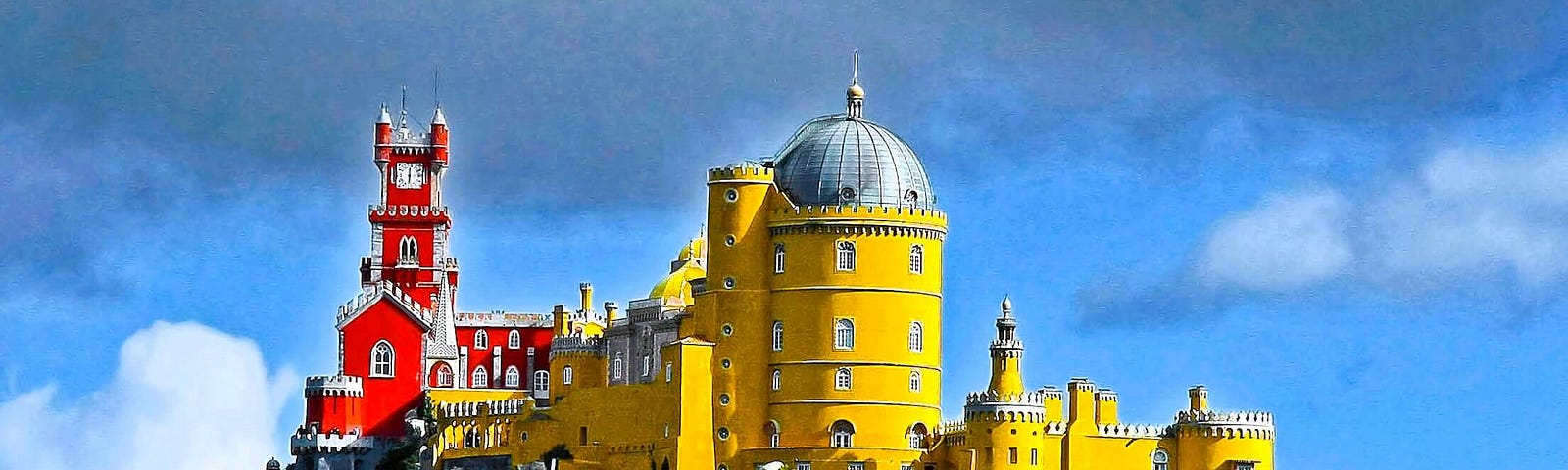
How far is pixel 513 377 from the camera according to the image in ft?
500

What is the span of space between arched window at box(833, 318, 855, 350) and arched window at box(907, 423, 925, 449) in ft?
11.5

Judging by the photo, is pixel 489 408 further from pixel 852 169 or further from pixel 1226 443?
pixel 1226 443

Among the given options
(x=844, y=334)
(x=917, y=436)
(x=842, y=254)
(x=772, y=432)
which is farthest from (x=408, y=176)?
(x=917, y=436)

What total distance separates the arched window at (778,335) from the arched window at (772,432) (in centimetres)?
255

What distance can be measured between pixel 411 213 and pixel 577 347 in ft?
44.8

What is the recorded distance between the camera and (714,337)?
13588cm

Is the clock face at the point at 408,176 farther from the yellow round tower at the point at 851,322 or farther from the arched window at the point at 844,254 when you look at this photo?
the arched window at the point at 844,254

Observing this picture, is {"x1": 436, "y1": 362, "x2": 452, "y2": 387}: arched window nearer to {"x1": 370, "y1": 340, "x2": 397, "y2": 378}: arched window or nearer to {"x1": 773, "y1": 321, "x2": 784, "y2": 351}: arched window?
{"x1": 370, "y1": 340, "x2": 397, "y2": 378}: arched window

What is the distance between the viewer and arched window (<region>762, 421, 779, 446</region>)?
135500 millimetres

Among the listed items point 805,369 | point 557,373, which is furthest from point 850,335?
point 557,373

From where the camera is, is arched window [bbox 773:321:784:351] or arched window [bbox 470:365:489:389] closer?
arched window [bbox 773:321:784:351]

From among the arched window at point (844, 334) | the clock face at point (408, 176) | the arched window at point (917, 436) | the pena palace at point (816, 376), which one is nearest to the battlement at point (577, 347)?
the pena palace at point (816, 376)

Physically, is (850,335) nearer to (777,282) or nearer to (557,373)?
(777,282)

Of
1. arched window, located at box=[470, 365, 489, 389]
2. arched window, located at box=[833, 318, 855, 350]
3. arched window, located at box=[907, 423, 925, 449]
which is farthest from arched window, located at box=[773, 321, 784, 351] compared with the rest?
arched window, located at box=[470, 365, 489, 389]
